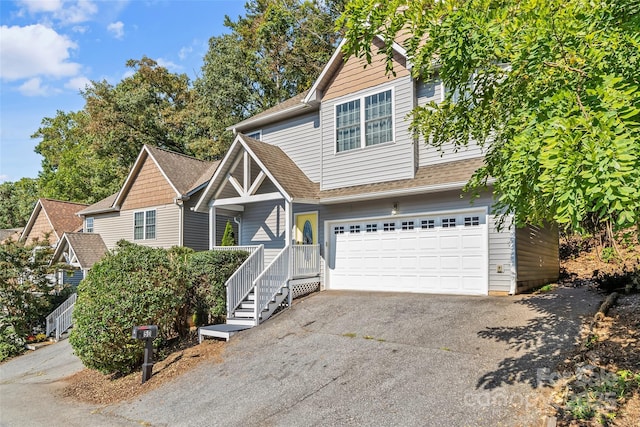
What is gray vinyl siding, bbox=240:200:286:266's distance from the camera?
1454 centimetres

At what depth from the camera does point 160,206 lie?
19.8 meters

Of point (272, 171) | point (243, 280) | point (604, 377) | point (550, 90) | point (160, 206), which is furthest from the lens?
point (160, 206)

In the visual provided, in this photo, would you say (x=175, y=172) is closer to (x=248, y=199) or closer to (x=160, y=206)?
(x=160, y=206)

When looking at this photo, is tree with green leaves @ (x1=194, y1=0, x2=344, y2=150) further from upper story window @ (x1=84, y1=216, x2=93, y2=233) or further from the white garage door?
the white garage door

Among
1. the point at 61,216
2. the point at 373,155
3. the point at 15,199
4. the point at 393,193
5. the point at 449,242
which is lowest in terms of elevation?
the point at 449,242

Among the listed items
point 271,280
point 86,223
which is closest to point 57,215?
point 86,223

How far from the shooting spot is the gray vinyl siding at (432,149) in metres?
11.1

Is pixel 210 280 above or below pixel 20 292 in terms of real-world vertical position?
above

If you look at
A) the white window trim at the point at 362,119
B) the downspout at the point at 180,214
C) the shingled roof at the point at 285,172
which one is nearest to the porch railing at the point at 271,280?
the shingled roof at the point at 285,172

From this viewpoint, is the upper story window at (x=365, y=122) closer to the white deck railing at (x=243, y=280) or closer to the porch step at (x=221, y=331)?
the white deck railing at (x=243, y=280)

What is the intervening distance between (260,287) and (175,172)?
11.6 meters

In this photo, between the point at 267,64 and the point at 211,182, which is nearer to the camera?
the point at 211,182

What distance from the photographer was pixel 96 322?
28.8 ft

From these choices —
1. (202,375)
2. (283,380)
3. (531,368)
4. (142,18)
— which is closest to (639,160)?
(531,368)
